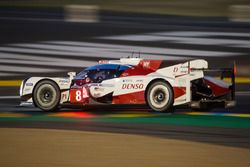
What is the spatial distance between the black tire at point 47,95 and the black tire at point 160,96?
1942 mm

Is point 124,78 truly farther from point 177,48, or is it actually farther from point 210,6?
point 210,6

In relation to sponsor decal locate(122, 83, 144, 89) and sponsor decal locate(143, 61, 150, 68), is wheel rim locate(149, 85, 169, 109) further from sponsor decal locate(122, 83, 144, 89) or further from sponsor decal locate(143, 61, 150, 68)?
sponsor decal locate(143, 61, 150, 68)

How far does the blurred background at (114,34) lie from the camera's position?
24875mm

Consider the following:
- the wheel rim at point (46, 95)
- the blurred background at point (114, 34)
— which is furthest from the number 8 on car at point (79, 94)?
the blurred background at point (114, 34)

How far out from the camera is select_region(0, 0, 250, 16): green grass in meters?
33.4

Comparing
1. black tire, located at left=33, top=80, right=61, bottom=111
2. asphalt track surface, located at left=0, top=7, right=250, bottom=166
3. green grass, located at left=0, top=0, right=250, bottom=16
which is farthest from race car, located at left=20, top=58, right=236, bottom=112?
green grass, located at left=0, top=0, right=250, bottom=16

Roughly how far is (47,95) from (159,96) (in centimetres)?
238

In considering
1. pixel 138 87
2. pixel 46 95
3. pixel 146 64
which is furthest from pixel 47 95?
pixel 146 64

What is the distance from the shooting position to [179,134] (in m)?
11.8

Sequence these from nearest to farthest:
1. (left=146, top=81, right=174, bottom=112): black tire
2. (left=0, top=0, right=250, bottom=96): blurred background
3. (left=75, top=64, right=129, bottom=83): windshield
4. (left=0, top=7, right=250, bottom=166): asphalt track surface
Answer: (left=0, top=7, right=250, bottom=166): asphalt track surface → (left=146, top=81, right=174, bottom=112): black tire → (left=75, top=64, right=129, bottom=83): windshield → (left=0, top=0, right=250, bottom=96): blurred background

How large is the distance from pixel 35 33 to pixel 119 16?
15.2 feet

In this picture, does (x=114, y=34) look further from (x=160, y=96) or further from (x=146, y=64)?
(x=160, y=96)

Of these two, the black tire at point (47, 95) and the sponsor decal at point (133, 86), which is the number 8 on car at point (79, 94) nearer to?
the black tire at point (47, 95)

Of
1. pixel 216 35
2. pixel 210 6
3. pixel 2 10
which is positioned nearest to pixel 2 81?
pixel 216 35
